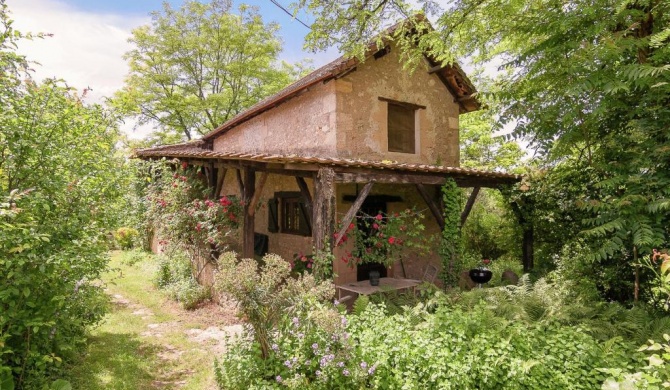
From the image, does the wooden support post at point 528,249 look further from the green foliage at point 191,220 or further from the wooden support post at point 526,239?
the green foliage at point 191,220

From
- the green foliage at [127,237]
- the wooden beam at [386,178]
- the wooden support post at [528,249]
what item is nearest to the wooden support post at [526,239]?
the wooden support post at [528,249]

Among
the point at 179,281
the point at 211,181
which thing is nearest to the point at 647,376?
the point at 211,181

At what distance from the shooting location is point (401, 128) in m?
9.88

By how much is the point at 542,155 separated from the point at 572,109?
151cm

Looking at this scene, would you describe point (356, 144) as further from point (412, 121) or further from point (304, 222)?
point (304, 222)

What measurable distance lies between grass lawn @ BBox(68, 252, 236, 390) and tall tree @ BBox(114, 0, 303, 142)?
15911 millimetres

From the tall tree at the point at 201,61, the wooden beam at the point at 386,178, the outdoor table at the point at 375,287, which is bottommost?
the outdoor table at the point at 375,287

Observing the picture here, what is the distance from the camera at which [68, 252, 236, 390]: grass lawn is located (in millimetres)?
5000

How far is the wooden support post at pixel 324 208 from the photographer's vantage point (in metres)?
5.91

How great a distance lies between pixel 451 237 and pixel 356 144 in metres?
3.09

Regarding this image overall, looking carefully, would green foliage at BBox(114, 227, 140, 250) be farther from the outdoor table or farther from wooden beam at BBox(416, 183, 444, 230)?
wooden beam at BBox(416, 183, 444, 230)

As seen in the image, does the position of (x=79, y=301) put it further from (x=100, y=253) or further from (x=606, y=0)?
(x=606, y=0)

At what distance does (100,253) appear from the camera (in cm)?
459

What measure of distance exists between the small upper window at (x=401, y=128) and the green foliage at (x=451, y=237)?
6.91 feet
